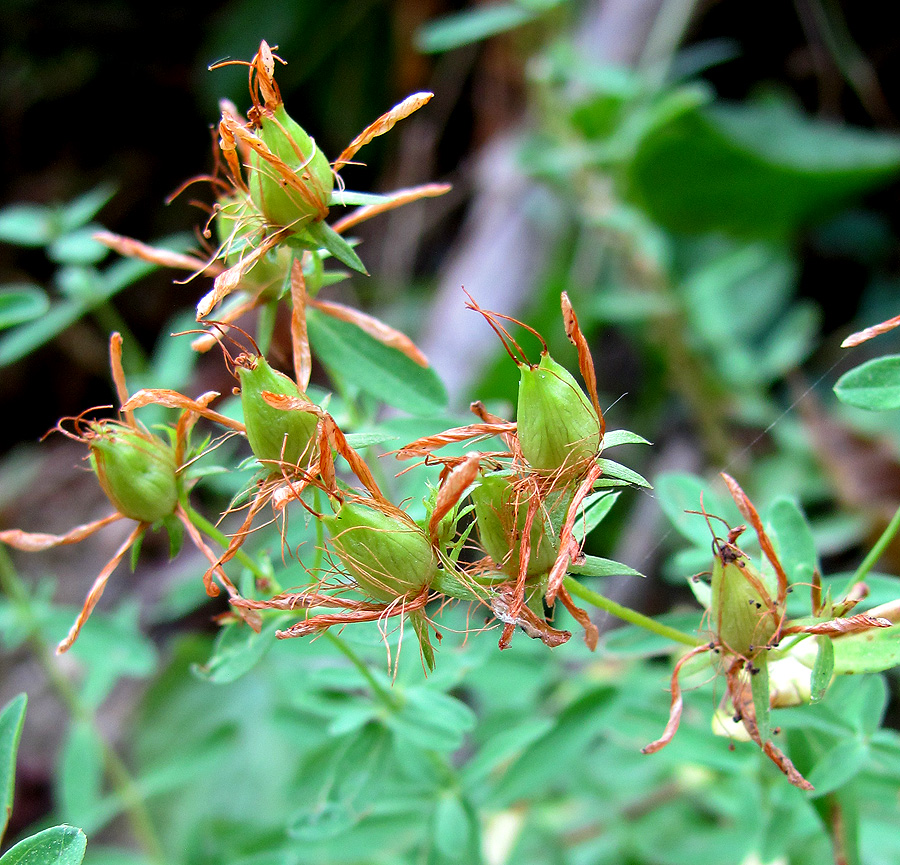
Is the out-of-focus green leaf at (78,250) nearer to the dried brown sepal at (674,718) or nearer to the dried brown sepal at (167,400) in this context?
the dried brown sepal at (167,400)

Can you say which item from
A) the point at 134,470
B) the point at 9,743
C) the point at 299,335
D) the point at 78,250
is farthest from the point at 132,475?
the point at 78,250

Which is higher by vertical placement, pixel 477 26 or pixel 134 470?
pixel 477 26

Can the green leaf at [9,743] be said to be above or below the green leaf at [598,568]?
below

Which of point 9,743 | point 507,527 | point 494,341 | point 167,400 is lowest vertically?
point 494,341

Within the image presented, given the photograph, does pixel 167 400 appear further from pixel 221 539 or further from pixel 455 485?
pixel 455 485

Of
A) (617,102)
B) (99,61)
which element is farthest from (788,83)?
(99,61)

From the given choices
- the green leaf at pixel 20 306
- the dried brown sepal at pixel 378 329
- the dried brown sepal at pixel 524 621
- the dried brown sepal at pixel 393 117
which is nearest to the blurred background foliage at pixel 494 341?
the green leaf at pixel 20 306

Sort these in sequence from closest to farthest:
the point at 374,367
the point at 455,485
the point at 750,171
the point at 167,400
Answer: the point at 455,485 → the point at 167,400 → the point at 374,367 → the point at 750,171
